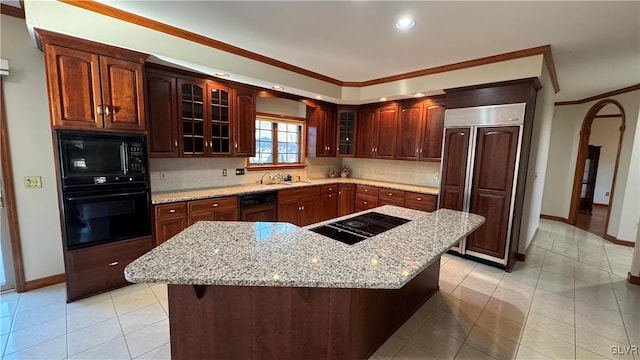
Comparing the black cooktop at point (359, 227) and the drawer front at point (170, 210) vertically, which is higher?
the black cooktop at point (359, 227)

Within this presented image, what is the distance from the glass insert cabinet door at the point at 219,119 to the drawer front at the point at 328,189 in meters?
1.77

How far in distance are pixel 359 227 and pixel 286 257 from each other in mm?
866

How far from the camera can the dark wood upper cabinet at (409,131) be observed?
14.3 feet

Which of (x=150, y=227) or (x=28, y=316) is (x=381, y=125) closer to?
(x=150, y=227)

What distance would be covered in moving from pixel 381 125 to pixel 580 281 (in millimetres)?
3387

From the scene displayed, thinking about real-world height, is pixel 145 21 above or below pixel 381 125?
above

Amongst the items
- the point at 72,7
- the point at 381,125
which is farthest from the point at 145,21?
the point at 381,125

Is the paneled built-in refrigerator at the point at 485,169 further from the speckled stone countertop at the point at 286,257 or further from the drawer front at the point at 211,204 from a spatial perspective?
the drawer front at the point at 211,204

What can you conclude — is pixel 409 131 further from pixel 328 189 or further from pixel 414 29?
pixel 414 29

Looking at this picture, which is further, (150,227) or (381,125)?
(381,125)

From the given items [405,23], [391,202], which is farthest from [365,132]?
[405,23]

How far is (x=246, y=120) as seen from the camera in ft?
12.7

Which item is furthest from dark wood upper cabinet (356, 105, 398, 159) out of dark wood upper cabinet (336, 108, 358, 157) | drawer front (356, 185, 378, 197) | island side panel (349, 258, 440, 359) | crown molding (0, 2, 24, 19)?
crown molding (0, 2, 24, 19)

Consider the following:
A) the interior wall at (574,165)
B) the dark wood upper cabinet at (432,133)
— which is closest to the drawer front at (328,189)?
the dark wood upper cabinet at (432,133)
